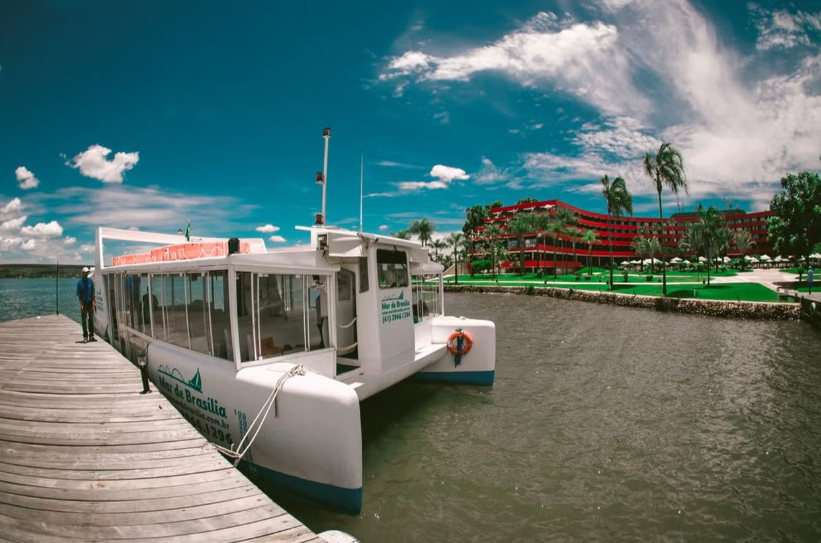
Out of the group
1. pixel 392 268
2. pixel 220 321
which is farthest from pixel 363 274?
pixel 220 321

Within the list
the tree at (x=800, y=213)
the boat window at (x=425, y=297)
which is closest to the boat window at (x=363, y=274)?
the boat window at (x=425, y=297)

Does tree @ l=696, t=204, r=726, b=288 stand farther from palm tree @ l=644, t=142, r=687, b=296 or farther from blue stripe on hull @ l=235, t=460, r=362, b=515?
blue stripe on hull @ l=235, t=460, r=362, b=515

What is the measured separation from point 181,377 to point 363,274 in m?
3.90

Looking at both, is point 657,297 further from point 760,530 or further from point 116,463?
point 116,463

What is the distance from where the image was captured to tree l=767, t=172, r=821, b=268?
3647cm

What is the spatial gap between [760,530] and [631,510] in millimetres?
1616

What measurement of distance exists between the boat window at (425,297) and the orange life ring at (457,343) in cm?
91

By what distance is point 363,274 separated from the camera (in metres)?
7.95

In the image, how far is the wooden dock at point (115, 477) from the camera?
139 inches

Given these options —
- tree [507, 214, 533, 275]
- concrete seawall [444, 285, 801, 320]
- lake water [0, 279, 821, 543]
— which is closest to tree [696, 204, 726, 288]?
tree [507, 214, 533, 275]

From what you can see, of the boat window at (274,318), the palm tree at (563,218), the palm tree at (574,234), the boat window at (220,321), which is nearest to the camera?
the boat window at (274,318)

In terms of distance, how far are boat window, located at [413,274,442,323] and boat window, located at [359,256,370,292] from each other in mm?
3132

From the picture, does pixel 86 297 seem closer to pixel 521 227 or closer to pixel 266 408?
pixel 266 408

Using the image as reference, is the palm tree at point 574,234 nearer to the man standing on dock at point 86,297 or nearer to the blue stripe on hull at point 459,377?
the blue stripe on hull at point 459,377
